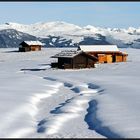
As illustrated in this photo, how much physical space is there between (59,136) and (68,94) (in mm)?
14965

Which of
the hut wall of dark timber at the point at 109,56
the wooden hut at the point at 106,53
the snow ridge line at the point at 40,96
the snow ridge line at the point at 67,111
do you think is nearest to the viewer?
the snow ridge line at the point at 67,111

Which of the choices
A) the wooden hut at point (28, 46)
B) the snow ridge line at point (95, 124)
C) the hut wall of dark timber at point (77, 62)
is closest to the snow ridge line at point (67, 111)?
the snow ridge line at point (95, 124)

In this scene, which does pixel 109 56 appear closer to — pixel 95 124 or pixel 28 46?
pixel 28 46

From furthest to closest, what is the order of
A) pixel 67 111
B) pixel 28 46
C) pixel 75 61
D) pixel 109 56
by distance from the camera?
1. pixel 28 46
2. pixel 109 56
3. pixel 75 61
4. pixel 67 111

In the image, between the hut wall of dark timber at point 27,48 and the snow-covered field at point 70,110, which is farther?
the hut wall of dark timber at point 27,48

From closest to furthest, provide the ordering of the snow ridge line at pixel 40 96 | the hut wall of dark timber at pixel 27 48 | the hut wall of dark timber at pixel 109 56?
the snow ridge line at pixel 40 96 → the hut wall of dark timber at pixel 109 56 → the hut wall of dark timber at pixel 27 48

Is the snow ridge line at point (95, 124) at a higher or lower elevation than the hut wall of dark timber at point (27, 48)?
lower

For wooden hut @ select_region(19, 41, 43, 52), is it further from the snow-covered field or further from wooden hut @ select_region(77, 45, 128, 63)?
the snow-covered field

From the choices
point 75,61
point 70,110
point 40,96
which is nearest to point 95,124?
point 70,110

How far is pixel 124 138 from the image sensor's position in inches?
857

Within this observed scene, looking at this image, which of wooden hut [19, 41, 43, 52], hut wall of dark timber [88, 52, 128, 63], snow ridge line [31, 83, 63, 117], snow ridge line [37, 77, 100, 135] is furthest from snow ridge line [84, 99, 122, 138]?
wooden hut [19, 41, 43, 52]

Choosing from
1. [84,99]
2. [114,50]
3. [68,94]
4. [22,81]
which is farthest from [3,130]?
[114,50]

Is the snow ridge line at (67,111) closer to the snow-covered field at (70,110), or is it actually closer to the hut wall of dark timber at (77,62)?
the snow-covered field at (70,110)

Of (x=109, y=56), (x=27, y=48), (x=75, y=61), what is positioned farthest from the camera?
(x=27, y=48)
